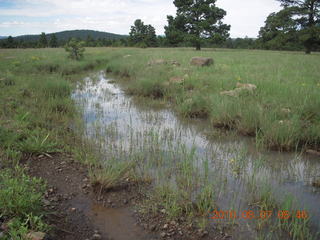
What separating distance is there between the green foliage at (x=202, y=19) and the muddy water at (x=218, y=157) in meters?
24.4

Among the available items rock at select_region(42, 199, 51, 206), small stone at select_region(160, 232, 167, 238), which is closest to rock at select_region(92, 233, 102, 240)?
small stone at select_region(160, 232, 167, 238)

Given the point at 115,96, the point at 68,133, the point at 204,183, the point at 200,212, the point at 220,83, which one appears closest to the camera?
the point at 200,212

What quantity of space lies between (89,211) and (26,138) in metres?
2.13

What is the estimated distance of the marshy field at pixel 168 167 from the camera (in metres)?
2.33

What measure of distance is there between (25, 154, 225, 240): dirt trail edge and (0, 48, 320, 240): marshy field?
0.01 metres

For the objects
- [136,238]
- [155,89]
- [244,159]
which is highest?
[155,89]

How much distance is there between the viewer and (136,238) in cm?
228

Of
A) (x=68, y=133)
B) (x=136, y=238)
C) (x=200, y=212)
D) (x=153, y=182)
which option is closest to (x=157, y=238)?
(x=136, y=238)

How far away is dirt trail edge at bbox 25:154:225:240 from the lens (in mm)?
2285

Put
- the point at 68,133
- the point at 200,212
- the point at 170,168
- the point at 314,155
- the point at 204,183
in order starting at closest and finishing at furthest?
1. the point at 200,212
2. the point at 204,183
3. the point at 170,168
4. the point at 314,155
5. the point at 68,133

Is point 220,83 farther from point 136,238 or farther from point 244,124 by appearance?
point 136,238

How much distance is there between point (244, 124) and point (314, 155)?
1.28m
